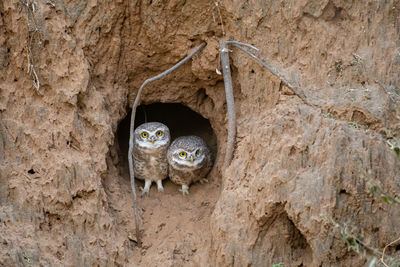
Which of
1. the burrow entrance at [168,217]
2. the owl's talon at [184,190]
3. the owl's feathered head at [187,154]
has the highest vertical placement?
the owl's feathered head at [187,154]

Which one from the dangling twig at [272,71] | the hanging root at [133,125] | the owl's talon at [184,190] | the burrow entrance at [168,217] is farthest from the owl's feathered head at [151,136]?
the dangling twig at [272,71]

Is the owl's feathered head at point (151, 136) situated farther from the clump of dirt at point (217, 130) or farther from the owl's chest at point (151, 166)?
the clump of dirt at point (217, 130)

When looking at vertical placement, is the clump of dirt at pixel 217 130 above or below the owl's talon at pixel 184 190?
above

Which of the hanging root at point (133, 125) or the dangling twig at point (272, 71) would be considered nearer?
the dangling twig at point (272, 71)

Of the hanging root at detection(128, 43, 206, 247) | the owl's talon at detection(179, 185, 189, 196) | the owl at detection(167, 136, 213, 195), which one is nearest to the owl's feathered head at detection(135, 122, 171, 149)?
the owl at detection(167, 136, 213, 195)

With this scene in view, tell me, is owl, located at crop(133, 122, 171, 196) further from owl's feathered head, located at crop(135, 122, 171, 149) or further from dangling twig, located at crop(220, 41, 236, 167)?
dangling twig, located at crop(220, 41, 236, 167)

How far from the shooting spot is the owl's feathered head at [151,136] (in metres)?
5.60

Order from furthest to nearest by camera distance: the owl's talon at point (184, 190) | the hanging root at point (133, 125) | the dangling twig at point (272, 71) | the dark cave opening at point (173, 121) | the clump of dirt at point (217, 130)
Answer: the dark cave opening at point (173, 121) < the owl's talon at point (184, 190) < the hanging root at point (133, 125) < the dangling twig at point (272, 71) < the clump of dirt at point (217, 130)

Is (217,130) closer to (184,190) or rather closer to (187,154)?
(187,154)

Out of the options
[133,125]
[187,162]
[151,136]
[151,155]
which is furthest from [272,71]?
[151,155]

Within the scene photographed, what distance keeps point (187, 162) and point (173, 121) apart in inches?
58.1

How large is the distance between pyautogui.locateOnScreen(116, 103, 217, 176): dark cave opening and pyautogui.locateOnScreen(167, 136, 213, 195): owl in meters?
0.64

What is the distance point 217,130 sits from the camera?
17.9ft

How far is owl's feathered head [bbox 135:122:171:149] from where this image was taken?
560 centimetres
